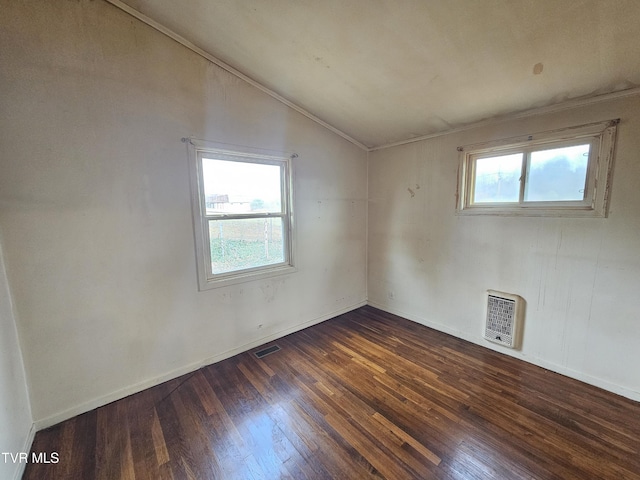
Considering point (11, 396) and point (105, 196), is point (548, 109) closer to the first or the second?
point (105, 196)

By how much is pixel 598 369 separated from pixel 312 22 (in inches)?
134

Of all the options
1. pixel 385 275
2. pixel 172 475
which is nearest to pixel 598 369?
pixel 385 275

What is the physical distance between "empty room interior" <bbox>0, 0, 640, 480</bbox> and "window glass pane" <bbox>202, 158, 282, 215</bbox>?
0.07ft

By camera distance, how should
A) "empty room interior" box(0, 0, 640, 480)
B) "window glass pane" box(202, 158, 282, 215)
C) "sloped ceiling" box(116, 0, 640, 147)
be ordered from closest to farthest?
"sloped ceiling" box(116, 0, 640, 147), "empty room interior" box(0, 0, 640, 480), "window glass pane" box(202, 158, 282, 215)

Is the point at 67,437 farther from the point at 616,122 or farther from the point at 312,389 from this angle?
the point at 616,122

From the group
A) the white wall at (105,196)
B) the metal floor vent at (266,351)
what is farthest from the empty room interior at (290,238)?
the metal floor vent at (266,351)

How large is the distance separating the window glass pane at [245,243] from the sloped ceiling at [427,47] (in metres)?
1.39

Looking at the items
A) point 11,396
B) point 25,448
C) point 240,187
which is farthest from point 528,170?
point 25,448

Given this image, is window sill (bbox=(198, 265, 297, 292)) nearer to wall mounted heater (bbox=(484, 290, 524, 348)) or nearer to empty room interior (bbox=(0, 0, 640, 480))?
empty room interior (bbox=(0, 0, 640, 480))

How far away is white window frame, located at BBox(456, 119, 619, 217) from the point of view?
6.31ft

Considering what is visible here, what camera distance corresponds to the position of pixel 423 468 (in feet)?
4.71

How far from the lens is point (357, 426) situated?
67.7 inches

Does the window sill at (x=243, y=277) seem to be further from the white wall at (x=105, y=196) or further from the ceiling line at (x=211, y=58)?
the ceiling line at (x=211, y=58)

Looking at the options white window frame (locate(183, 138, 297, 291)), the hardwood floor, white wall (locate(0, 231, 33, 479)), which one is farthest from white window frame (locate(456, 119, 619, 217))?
white wall (locate(0, 231, 33, 479))
